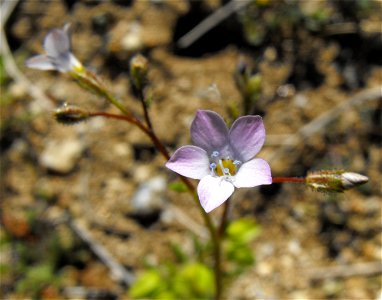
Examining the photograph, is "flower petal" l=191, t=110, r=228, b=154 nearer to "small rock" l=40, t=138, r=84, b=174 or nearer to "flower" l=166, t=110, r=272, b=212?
"flower" l=166, t=110, r=272, b=212

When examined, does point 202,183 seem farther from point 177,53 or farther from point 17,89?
point 17,89

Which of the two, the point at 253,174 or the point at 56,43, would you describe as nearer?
the point at 253,174

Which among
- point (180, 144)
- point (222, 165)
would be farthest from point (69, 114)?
point (180, 144)

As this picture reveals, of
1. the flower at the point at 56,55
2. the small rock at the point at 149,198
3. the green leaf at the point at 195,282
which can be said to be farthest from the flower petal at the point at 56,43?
the green leaf at the point at 195,282

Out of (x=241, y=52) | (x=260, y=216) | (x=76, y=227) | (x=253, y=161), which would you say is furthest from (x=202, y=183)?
(x=241, y=52)

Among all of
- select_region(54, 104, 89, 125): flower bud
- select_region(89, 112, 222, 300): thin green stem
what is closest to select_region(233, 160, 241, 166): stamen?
select_region(89, 112, 222, 300): thin green stem

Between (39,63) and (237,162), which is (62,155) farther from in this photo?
(237,162)
